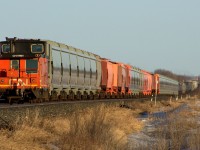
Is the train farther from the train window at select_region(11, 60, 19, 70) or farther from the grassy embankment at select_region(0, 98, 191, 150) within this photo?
the grassy embankment at select_region(0, 98, 191, 150)

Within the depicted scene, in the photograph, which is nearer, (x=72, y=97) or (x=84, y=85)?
(x=72, y=97)

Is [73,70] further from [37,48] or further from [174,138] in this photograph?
[174,138]

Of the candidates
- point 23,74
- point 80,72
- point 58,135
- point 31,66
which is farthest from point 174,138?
point 80,72

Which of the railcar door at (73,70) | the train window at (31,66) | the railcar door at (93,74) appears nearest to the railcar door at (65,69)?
the railcar door at (73,70)

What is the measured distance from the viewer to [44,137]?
1310 centimetres

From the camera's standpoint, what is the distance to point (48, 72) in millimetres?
24078

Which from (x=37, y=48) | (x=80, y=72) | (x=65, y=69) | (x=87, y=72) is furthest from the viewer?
(x=87, y=72)

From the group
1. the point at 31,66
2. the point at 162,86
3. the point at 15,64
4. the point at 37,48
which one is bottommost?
the point at 162,86

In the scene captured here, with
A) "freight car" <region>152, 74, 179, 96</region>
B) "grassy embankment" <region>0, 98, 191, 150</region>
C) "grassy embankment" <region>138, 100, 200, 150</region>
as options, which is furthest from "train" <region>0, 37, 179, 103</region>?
"freight car" <region>152, 74, 179, 96</region>

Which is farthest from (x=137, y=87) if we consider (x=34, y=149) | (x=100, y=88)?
(x=34, y=149)

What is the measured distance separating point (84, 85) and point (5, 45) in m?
8.41

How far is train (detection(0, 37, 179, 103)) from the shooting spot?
22.4 metres

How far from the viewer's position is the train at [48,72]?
2244 centimetres

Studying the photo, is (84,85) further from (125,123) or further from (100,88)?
(125,123)
